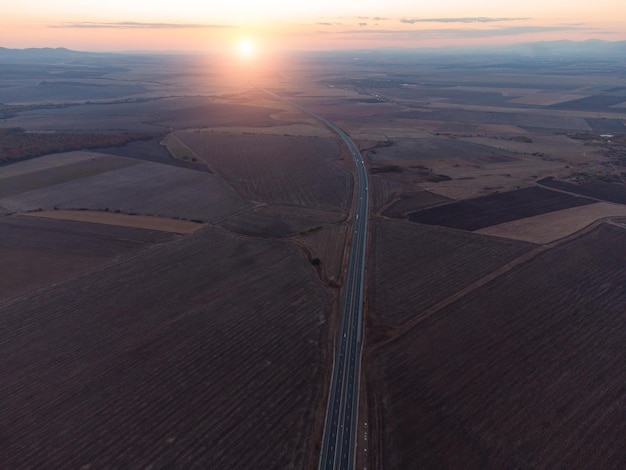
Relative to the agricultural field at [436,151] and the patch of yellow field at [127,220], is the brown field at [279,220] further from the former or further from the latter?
the agricultural field at [436,151]

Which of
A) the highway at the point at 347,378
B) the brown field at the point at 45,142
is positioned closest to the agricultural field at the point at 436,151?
the highway at the point at 347,378

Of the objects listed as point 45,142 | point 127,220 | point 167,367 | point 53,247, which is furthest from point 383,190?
point 45,142

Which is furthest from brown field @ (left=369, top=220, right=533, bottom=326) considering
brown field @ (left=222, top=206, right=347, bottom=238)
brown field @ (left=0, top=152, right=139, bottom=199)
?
brown field @ (left=0, top=152, right=139, bottom=199)

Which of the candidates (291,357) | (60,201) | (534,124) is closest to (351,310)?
(291,357)

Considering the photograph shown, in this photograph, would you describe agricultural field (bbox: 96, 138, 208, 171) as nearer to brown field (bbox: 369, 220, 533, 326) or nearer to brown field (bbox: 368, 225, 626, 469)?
brown field (bbox: 369, 220, 533, 326)

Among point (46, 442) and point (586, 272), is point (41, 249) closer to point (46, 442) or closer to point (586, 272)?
point (46, 442)

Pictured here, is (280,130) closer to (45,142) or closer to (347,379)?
(45,142)
